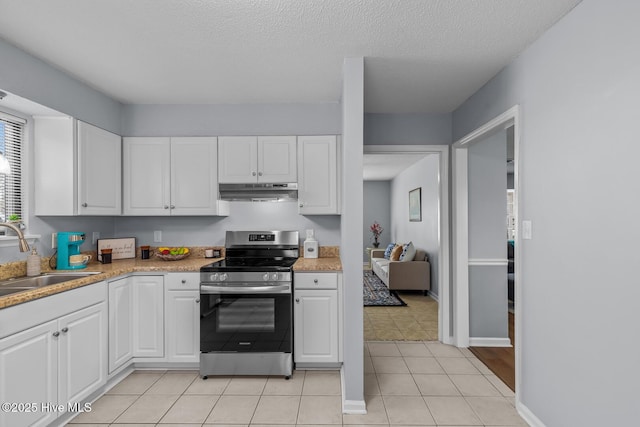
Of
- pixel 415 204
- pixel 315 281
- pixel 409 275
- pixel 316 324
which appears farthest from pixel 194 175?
pixel 415 204

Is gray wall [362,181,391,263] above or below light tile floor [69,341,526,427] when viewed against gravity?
above

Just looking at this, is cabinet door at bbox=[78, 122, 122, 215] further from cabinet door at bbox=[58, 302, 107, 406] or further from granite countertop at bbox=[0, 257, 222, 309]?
cabinet door at bbox=[58, 302, 107, 406]

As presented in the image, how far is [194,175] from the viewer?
130 inches

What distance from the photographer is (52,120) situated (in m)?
2.70

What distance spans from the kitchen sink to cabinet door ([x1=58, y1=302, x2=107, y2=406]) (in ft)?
1.00

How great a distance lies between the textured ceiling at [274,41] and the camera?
6.09 feet

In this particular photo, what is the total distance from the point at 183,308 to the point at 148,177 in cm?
132

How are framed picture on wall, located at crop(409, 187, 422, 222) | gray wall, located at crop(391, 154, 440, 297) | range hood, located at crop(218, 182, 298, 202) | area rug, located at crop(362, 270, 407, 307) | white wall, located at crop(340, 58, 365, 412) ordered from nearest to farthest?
white wall, located at crop(340, 58, 365, 412)
range hood, located at crop(218, 182, 298, 202)
area rug, located at crop(362, 270, 407, 307)
gray wall, located at crop(391, 154, 440, 297)
framed picture on wall, located at crop(409, 187, 422, 222)

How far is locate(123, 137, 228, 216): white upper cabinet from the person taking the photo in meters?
3.31

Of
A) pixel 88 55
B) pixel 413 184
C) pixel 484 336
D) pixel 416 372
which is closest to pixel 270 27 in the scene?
pixel 88 55

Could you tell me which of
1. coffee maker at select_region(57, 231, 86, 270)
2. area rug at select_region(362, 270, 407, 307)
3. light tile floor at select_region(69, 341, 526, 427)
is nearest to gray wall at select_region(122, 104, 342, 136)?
coffee maker at select_region(57, 231, 86, 270)

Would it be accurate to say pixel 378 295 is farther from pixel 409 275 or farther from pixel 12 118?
pixel 12 118

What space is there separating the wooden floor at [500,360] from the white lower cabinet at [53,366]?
310 centimetres

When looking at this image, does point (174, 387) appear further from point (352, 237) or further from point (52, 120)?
point (52, 120)
